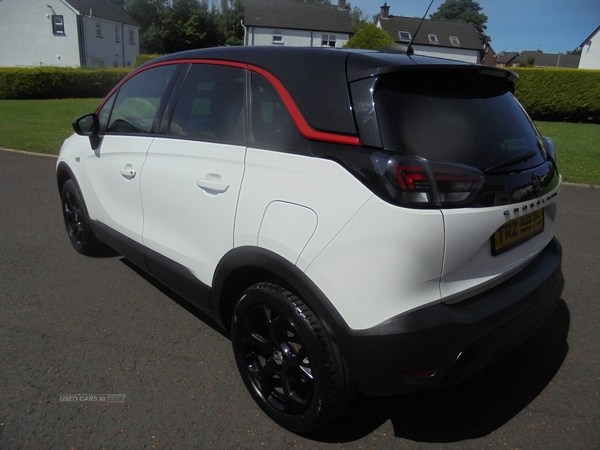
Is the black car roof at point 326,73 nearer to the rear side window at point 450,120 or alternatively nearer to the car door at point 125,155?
the rear side window at point 450,120

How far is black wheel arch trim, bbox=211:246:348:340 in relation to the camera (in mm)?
2152

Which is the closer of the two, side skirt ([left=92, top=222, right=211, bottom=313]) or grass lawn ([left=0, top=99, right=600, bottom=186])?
side skirt ([left=92, top=222, right=211, bottom=313])

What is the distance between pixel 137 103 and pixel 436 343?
2.82m

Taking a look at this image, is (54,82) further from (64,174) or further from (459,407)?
(459,407)

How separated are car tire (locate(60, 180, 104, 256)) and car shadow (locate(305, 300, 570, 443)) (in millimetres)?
2982

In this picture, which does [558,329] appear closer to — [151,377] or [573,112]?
[151,377]

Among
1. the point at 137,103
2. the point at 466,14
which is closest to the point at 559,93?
the point at 137,103

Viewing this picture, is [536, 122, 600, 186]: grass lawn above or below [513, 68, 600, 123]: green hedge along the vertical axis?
below

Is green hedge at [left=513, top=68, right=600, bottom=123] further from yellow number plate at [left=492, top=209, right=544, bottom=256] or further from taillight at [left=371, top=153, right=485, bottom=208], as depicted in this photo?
taillight at [left=371, top=153, right=485, bottom=208]

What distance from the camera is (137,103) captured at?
3.68 meters

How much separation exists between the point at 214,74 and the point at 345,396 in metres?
2.01

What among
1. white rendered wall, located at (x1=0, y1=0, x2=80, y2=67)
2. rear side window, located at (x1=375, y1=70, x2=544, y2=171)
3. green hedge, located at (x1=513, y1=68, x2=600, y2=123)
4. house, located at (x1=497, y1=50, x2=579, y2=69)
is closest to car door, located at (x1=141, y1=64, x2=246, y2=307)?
rear side window, located at (x1=375, y1=70, x2=544, y2=171)

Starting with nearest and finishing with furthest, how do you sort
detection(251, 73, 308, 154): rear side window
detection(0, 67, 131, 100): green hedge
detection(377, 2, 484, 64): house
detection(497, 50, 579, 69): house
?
detection(251, 73, 308, 154): rear side window → detection(0, 67, 131, 100): green hedge → detection(377, 2, 484, 64): house → detection(497, 50, 579, 69): house

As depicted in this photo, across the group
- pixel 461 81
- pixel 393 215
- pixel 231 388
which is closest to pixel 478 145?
pixel 461 81
